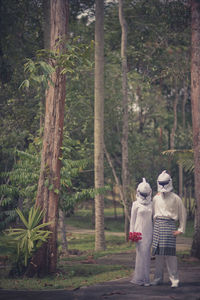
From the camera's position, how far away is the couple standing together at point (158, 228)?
9766 millimetres

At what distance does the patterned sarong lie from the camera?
9711 millimetres

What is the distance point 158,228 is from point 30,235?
2936 millimetres

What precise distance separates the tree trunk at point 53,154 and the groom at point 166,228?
262 centimetres

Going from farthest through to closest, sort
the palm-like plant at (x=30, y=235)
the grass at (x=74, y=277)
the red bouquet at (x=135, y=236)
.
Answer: the palm-like plant at (x=30, y=235)
the grass at (x=74, y=277)
the red bouquet at (x=135, y=236)

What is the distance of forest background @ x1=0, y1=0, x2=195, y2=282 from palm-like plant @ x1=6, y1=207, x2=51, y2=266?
569 mm

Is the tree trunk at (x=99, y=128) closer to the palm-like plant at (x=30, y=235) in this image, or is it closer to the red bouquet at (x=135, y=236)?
the palm-like plant at (x=30, y=235)

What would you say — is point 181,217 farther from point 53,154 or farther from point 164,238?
point 53,154

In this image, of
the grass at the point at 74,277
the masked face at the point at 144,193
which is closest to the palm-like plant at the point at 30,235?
the grass at the point at 74,277

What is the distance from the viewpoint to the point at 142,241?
392 inches

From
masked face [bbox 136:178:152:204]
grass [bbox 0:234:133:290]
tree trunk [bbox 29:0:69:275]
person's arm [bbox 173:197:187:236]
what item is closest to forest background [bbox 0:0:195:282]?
tree trunk [bbox 29:0:69:275]

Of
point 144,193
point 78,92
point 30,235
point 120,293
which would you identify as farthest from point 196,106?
point 78,92

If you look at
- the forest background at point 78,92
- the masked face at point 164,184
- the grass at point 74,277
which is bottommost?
the grass at point 74,277

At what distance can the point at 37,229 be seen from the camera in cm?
1111

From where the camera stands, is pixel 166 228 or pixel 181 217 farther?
pixel 181 217
